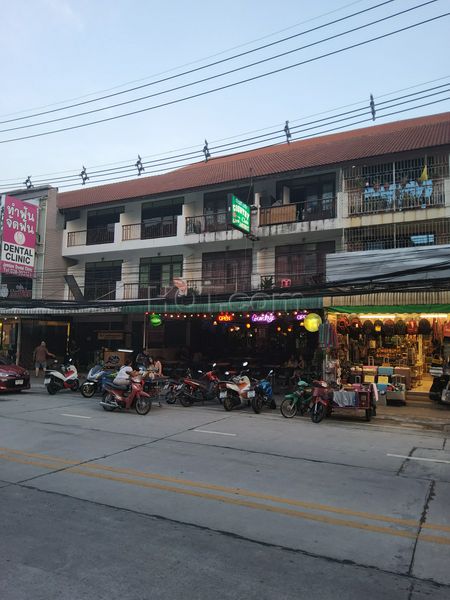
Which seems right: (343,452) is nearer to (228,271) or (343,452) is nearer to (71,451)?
(71,451)

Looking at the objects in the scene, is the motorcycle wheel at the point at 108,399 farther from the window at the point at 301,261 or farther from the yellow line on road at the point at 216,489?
the window at the point at 301,261

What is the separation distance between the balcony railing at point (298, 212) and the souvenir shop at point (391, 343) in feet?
16.4

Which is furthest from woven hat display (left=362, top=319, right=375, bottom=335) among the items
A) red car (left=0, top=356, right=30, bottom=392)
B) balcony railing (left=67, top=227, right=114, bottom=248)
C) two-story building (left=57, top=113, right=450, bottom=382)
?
balcony railing (left=67, top=227, right=114, bottom=248)

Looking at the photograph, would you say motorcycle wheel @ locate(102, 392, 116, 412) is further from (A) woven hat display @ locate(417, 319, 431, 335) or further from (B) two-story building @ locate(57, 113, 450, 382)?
(A) woven hat display @ locate(417, 319, 431, 335)

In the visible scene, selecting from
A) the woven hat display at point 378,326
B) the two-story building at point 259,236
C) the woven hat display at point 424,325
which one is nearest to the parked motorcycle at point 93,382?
the two-story building at point 259,236

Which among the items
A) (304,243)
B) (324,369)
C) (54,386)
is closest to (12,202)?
(54,386)

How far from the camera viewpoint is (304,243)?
2020 cm

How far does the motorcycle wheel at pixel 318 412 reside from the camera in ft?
38.9

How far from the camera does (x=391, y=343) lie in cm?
1778

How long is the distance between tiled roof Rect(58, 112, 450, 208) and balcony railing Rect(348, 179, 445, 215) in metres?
1.36

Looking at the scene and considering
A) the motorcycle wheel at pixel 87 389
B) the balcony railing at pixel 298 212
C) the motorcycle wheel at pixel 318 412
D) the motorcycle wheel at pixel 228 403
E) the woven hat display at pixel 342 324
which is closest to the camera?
the motorcycle wheel at pixel 318 412

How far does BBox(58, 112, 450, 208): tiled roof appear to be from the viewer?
17734 mm

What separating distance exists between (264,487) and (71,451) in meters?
3.70

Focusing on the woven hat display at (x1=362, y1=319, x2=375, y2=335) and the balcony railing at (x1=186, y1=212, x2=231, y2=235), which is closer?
the woven hat display at (x1=362, y1=319, x2=375, y2=335)
